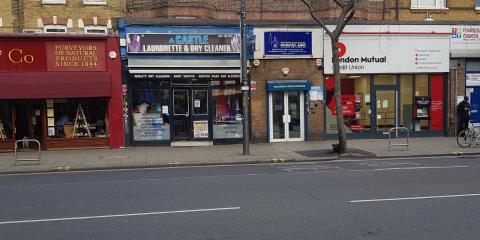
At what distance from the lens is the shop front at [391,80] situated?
2056cm

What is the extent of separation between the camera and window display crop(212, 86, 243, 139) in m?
19.9

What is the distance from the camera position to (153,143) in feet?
63.9

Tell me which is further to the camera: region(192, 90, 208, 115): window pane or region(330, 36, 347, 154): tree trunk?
region(192, 90, 208, 115): window pane

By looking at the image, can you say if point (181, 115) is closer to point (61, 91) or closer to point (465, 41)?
point (61, 91)

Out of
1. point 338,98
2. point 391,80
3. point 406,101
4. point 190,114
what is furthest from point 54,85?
point 406,101

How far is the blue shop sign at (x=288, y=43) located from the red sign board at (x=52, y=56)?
6.57 m

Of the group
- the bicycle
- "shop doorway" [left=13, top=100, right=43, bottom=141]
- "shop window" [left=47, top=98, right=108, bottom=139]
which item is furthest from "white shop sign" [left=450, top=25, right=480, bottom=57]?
"shop doorway" [left=13, top=100, right=43, bottom=141]

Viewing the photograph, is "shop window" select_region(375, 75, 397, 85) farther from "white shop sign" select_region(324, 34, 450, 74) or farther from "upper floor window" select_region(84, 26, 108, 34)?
"upper floor window" select_region(84, 26, 108, 34)

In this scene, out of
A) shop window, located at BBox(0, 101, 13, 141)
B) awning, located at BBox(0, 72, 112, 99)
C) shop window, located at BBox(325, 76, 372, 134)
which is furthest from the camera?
shop window, located at BBox(325, 76, 372, 134)

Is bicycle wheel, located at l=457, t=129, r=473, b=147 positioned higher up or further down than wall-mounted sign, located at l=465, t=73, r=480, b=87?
further down

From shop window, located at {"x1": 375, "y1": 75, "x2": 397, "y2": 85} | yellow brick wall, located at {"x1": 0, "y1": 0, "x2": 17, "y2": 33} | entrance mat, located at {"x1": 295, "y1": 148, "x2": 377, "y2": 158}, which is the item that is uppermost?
yellow brick wall, located at {"x1": 0, "y1": 0, "x2": 17, "y2": 33}

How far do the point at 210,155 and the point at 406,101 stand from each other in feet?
32.4

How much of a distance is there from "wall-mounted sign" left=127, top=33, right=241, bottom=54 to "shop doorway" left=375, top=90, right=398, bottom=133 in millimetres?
6699

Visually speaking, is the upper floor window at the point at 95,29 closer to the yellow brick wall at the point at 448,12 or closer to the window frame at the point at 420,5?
the yellow brick wall at the point at 448,12
